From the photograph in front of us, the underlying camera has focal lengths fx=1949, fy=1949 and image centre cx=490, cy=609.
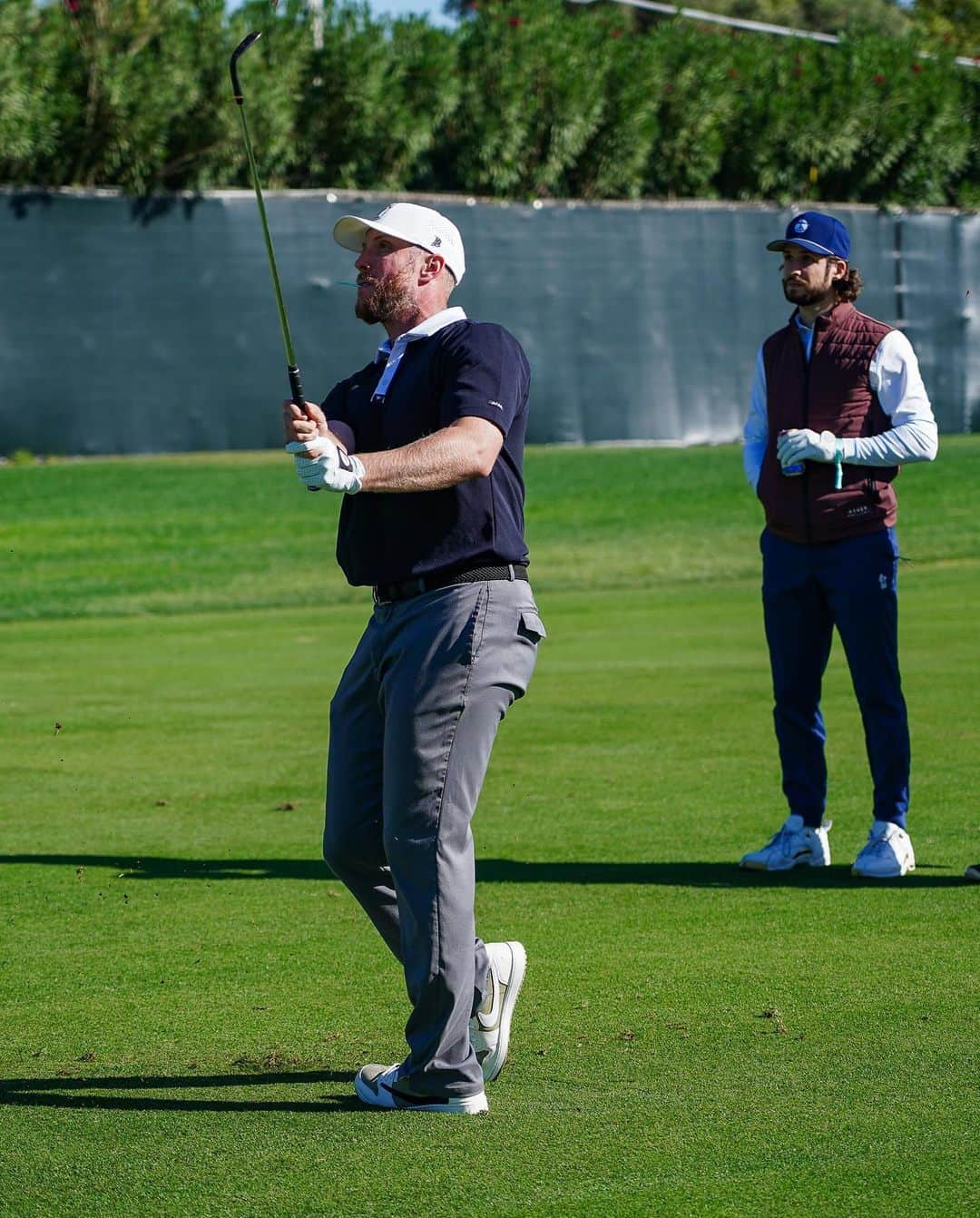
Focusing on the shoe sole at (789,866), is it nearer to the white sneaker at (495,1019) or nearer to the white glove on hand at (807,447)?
the white glove on hand at (807,447)

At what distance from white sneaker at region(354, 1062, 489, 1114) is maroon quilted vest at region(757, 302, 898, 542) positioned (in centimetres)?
317

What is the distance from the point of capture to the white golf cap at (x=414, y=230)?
450 centimetres

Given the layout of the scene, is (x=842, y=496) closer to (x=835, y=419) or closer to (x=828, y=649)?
(x=835, y=419)

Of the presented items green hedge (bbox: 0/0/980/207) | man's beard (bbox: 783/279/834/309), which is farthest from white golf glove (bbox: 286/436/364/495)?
green hedge (bbox: 0/0/980/207)

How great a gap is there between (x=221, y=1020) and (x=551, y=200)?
72.1 ft

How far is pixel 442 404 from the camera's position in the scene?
4383 millimetres

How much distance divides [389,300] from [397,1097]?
1.84 meters

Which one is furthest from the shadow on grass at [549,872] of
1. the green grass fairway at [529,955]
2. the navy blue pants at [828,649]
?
the navy blue pants at [828,649]

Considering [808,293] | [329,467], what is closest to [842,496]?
[808,293]

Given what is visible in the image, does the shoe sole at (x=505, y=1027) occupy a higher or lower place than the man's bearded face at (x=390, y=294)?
lower

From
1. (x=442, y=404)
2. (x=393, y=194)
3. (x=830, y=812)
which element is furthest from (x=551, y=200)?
(x=442, y=404)

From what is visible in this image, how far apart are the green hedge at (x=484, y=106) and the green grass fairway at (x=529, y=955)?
36.5ft

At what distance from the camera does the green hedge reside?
23.3 metres

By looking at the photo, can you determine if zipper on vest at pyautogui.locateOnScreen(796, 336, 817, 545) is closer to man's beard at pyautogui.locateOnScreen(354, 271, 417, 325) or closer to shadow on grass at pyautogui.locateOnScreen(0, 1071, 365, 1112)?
man's beard at pyautogui.locateOnScreen(354, 271, 417, 325)
